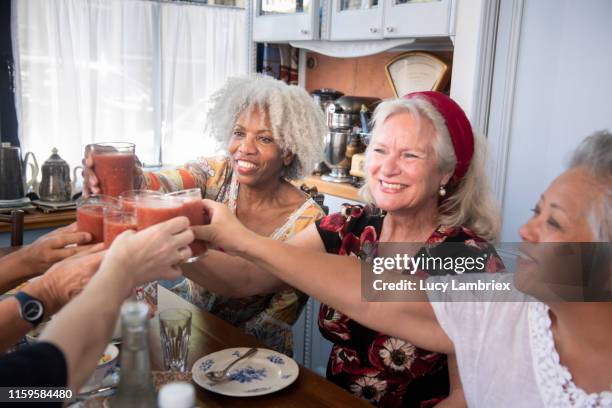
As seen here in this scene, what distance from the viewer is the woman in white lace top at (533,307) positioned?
38.9 inches

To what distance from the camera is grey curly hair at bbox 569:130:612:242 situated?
3.12 ft

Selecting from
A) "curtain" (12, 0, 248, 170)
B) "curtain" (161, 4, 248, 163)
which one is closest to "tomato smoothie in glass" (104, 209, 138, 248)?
"curtain" (12, 0, 248, 170)

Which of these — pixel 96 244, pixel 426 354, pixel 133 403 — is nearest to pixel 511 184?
pixel 426 354

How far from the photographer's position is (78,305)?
2.37 ft

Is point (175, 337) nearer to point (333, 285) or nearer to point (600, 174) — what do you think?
point (333, 285)

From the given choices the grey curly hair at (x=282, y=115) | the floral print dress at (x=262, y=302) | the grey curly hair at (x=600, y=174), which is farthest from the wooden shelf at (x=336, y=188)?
the grey curly hair at (x=600, y=174)

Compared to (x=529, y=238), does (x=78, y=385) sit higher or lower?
lower

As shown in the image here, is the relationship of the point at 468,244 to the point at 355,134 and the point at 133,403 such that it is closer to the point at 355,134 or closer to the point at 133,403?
the point at 133,403

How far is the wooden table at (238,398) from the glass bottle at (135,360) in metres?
0.35

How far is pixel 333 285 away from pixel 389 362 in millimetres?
301

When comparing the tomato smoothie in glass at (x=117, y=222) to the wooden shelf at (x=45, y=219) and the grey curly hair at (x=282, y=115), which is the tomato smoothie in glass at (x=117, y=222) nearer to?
the grey curly hair at (x=282, y=115)

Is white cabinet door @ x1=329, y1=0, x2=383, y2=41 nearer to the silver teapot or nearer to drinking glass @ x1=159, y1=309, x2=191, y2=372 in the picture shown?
the silver teapot

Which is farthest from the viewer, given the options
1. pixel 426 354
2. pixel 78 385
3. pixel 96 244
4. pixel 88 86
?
pixel 88 86

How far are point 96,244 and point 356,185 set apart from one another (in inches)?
84.8
